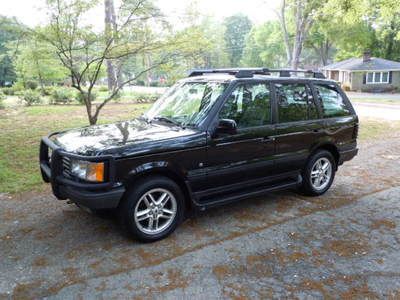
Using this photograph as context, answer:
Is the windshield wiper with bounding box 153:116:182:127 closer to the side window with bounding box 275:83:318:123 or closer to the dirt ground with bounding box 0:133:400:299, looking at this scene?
the dirt ground with bounding box 0:133:400:299

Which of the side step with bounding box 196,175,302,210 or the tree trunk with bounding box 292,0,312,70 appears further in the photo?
the tree trunk with bounding box 292,0,312,70

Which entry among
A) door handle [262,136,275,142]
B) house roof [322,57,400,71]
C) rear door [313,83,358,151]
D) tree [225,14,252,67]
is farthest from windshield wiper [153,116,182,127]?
tree [225,14,252,67]

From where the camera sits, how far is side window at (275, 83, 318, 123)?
17.0ft

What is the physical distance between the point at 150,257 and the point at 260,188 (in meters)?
1.84

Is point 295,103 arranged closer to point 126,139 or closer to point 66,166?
point 126,139

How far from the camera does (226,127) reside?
4387 mm

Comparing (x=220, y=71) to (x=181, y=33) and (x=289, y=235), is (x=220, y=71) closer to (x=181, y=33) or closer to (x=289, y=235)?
(x=289, y=235)

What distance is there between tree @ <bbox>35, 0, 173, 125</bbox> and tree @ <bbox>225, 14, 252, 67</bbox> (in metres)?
70.1

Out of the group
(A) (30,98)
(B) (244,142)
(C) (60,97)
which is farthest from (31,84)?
(B) (244,142)

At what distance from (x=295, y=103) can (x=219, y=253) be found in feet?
8.14

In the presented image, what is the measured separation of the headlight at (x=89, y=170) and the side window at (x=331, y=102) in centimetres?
344

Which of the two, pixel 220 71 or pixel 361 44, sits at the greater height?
pixel 361 44

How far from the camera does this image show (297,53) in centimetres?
2530

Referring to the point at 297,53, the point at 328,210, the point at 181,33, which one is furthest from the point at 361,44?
the point at 328,210
